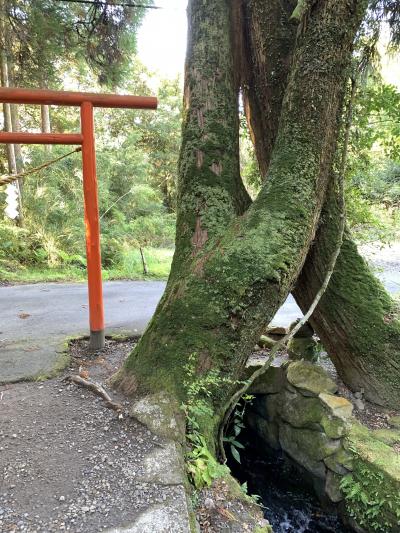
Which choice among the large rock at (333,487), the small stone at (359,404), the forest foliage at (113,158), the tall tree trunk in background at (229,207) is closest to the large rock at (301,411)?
the large rock at (333,487)

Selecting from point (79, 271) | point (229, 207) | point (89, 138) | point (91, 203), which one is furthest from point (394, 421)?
point (79, 271)

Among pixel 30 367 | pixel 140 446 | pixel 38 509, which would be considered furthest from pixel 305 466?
pixel 30 367

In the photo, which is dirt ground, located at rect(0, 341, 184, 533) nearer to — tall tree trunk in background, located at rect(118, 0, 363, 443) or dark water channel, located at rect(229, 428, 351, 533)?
tall tree trunk in background, located at rect(118, 0, 363, 443)

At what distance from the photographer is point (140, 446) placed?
7.32ft

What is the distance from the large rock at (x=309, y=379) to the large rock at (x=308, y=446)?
0.33 meters

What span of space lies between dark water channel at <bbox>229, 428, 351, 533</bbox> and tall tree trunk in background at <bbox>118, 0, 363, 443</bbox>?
4.14ft

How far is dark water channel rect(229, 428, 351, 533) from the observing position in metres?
2.99

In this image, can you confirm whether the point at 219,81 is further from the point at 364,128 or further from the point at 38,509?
the point at 38,509

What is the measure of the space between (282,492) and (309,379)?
99cm

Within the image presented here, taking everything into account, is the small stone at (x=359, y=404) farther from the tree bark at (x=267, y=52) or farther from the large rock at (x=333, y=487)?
the tree bark at (x=267, y=52)

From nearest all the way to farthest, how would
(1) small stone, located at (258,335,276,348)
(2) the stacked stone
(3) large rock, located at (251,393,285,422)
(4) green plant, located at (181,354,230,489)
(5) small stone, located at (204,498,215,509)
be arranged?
(5) small stone, located at (204,498,215,509) → (4) green plant, located at (181,354,230,489) → (2) the stacked stone → (3) large rock, located at (251,393,285,422) → (1) small stone, located at (258,335,276,348)

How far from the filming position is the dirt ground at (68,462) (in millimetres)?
1771

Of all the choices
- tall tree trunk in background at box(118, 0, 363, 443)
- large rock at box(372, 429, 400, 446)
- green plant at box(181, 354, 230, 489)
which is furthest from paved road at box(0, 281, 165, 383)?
large rock at box(372, 429, 400, 446)

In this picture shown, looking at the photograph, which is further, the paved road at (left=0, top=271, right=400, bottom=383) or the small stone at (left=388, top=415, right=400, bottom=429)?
the paved road at (left=0, top=271, right=400, bottom=383)
